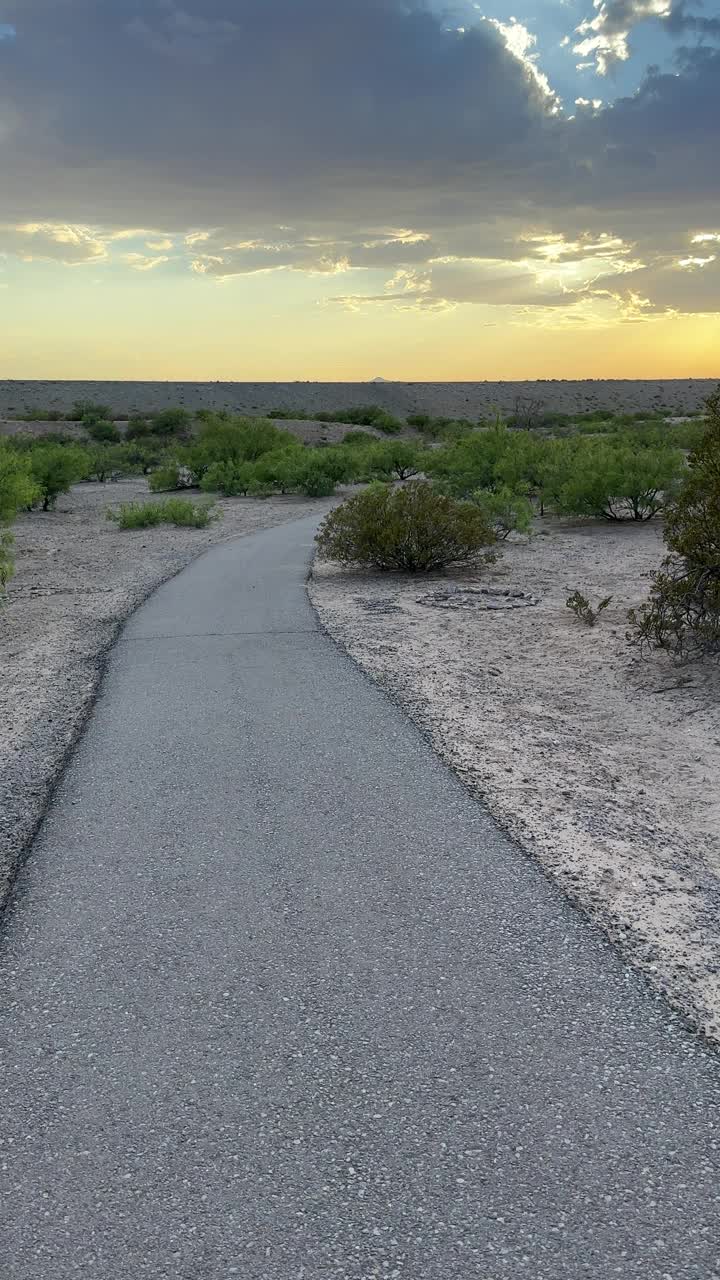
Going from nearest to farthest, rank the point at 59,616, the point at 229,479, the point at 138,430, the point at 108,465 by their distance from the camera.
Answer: the point at 59,616
the point at 229,479
the point at 108,465
the point at 138,430

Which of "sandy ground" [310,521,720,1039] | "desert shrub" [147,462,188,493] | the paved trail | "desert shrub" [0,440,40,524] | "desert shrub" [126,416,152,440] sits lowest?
"desert shrub" [147,462,188,493]

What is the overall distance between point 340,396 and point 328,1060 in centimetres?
12195

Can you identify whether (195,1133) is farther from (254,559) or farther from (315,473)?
(315,473)

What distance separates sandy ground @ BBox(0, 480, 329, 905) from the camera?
736 cm

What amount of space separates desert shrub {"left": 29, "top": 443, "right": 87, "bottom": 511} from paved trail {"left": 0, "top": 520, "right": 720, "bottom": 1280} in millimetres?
28209

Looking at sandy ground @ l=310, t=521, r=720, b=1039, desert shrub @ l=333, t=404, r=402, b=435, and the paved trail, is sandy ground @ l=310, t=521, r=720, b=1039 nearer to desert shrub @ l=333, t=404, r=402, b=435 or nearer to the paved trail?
the paved trail

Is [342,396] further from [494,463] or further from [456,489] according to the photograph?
[456,489]

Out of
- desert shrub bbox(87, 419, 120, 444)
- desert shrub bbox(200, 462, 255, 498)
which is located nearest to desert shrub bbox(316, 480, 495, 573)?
desert shrub bbox(200, 462, 255, 498)

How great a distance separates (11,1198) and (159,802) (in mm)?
3541

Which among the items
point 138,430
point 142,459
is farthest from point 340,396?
point 142,459

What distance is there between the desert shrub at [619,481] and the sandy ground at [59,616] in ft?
28.1

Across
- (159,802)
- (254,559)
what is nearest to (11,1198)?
(159,802)

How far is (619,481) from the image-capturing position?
25.1 meters

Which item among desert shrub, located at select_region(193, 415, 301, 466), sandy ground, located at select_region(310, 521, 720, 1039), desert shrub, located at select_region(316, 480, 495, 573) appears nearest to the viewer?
sandy ground, located at select_region(310, 521, 720, 1039)
